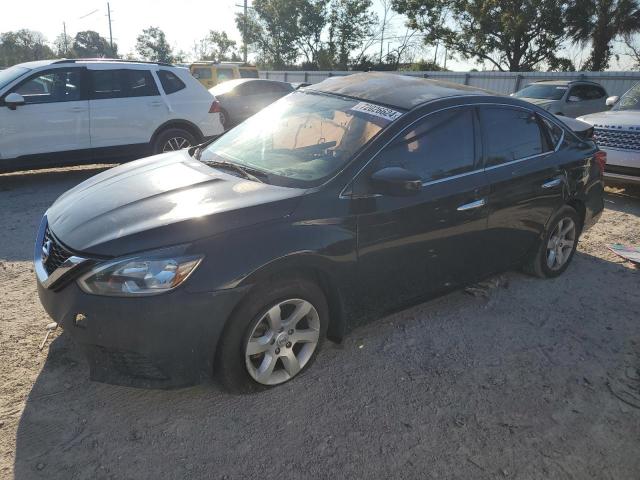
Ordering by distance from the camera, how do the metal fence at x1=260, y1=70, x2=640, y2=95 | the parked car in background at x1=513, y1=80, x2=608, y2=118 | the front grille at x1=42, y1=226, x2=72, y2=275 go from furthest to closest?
the metal fence at x1=260, y1=70, x2=640, y2=95 → the parked car in background at x1=513, y1=80, x2=608, y2=118 → the front grille at x1=42, y1=226, x2=72, y2=275

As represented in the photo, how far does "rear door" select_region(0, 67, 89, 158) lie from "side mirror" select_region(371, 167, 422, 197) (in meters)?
A: 5.87

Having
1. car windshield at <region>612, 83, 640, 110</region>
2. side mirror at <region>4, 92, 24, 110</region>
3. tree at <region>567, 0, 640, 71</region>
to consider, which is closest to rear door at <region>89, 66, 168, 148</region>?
side mirror at <region>4, 92, 24, 110</region>

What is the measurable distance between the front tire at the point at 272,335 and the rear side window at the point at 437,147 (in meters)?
0.97

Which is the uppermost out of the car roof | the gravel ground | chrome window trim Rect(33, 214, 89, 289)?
the car roof

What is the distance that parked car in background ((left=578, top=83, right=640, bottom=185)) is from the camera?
7.15 metres

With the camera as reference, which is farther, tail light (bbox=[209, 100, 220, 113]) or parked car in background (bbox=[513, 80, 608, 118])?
parked car in background (bbox=[513, 80, 608, 118])

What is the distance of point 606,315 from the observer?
13.0ft

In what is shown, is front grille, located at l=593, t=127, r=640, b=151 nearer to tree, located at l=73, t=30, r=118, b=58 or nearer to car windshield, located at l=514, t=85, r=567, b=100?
car windshield, located at l=514, t=85, r=567, b=100

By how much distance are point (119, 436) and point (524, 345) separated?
2.62 m

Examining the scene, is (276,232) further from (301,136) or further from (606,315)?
(606,315)

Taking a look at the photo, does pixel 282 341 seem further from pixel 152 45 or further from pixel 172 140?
pixel 152 45

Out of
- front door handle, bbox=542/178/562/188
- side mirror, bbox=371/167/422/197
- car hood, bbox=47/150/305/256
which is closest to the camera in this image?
car hood, bbox=47/150/305/256

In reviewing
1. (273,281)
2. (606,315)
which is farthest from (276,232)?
(606,315)

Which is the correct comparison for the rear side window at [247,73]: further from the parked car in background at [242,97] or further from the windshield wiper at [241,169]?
the windshield wiper at [241,169]
